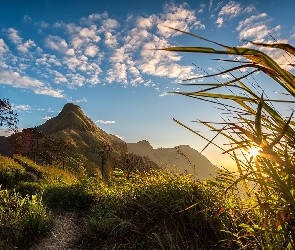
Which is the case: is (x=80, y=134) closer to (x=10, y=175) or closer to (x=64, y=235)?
(x=10, y=175)

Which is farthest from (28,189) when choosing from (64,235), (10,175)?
(64,235)

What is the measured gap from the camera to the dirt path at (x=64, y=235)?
5753 mm

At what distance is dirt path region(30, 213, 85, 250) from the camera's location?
5.75m

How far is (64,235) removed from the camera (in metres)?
6.50

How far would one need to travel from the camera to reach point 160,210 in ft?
15.0

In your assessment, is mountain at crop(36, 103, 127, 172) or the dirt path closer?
the dirt path

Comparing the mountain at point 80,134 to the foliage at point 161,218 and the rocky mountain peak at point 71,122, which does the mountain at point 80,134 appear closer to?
the rocky mountain peak at point 71,122

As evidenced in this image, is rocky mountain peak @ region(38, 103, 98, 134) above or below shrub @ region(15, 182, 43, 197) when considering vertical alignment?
above

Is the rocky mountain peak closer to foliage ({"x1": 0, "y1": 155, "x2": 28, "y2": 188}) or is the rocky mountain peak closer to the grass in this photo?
foliage ({"x1": 0, "y1": 155, "x2": 28, "y2": 188})

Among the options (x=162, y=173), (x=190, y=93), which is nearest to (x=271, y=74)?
(x=190, y=93)

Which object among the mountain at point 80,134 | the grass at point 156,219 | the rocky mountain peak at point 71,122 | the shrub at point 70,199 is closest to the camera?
the grass at point 156,219

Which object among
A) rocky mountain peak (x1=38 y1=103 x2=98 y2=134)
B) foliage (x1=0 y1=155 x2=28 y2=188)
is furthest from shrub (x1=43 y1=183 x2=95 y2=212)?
rocky mountain peak (x1=38 y1=103 x2=98 y2=134)

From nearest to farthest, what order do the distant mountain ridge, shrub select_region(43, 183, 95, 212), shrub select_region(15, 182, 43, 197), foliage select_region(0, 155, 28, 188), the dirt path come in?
1. the dirt path
2. shrub select_region(43, 183, 95, 212)
3. shrub select_region(15, 182, 43, 197)
4. foliage select_region(0, 155, 28, 188)
5. the distant mountain ridge

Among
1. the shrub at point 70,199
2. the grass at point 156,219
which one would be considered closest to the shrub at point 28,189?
the shrub at point 70,199
